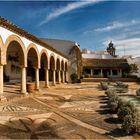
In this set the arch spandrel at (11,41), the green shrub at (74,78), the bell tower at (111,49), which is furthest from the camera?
the bell tower at (111,49)

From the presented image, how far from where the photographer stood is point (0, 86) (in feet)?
48.3

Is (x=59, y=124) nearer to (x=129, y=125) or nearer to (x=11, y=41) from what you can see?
(x=129, y=125)

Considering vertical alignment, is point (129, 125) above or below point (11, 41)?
below

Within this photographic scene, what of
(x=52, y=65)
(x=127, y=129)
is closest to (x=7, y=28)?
(x=127, y=129)

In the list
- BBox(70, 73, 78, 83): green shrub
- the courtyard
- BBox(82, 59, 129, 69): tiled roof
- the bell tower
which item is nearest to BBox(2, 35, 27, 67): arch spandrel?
the courtyard

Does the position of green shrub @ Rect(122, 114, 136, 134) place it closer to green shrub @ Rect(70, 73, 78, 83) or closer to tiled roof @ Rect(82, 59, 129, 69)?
green shrub @ Rect(70, 73, 78, 83)

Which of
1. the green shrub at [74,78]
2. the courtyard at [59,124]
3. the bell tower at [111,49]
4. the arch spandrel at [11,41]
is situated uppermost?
the bell tower at [111,49]

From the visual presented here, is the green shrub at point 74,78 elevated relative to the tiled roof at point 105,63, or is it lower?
lower

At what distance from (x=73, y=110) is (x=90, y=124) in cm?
318

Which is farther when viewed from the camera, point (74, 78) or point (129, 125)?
point (74, 78)

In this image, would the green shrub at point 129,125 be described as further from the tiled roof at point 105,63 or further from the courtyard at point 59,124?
the tiled roof at point 105,63

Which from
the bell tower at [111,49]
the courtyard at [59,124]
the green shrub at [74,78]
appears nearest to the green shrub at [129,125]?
the courtyard at [59,124]

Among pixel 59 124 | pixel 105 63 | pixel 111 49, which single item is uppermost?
pixel 111 49

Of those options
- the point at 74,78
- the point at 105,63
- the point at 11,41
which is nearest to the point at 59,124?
the point at 11,41
